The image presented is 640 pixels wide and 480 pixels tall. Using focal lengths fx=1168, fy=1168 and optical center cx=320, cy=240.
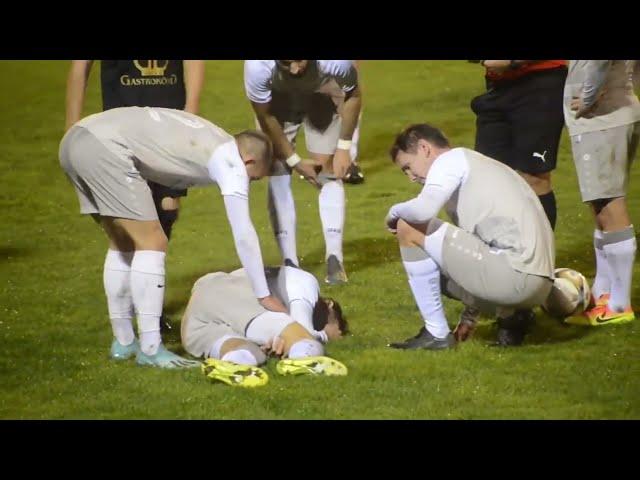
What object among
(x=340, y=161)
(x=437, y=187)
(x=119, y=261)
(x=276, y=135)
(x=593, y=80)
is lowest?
(x=119, y=261)

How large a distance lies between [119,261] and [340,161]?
4.67 ft

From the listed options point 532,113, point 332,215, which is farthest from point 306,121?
point 532,113

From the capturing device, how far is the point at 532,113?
4633mm

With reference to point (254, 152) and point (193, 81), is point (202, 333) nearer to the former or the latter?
point (254, 152)

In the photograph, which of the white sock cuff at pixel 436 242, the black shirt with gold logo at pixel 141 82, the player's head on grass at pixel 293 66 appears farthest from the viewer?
the player's head on grass at pixel 293 66

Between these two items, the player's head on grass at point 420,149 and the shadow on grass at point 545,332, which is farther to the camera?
the shadow on grass at point 545,332

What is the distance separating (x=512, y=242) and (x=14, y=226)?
317cm

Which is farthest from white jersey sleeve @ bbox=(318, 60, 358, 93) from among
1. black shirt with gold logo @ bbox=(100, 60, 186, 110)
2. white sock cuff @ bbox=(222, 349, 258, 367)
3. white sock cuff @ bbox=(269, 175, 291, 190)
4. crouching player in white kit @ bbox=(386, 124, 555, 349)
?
white sock cuff @ bbox=(222, 349, 258, 367)

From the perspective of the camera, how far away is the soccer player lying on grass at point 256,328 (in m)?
3.77

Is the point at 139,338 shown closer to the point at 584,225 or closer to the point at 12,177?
the point at 584,225

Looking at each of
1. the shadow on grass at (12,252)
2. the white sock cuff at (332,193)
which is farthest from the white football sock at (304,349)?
the shadow on grass at (12,252)

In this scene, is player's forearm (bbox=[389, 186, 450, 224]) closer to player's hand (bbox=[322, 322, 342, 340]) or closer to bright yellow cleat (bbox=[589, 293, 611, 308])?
player's hand (bbox=[322, 322, 342, 340])

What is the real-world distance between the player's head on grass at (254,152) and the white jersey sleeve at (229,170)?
29mm

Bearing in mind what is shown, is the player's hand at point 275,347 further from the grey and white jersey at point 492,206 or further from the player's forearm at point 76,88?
the player's forearm at point 76,88
